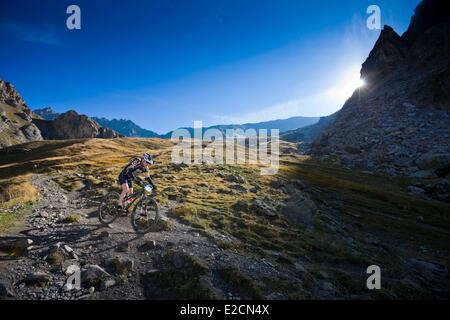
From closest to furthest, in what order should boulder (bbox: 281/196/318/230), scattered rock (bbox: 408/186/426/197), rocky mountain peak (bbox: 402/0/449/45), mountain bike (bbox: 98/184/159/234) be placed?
1. mountain bike (bbox: 98/184/159/234)
2. boulder (bbox: 281/196/318/230)
3. scattered rock (bbox: 408/186/426/197)
4. rocky mountain peak (bbox: 402/0/449/45)

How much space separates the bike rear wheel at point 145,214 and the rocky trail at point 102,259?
668 mm

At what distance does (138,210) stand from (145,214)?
462mm

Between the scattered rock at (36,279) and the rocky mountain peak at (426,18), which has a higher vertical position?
the rocky mountain peak at (426,18)

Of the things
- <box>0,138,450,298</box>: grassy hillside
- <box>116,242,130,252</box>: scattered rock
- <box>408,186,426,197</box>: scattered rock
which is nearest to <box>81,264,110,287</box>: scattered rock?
<box>116,242,130,252</box>: scattered rock

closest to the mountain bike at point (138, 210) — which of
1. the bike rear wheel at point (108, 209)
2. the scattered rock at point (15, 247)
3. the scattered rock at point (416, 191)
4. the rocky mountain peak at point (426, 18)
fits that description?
the bike rear wheel at point (108, 209)

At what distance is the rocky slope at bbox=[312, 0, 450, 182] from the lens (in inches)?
2490

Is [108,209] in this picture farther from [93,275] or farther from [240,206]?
[240,206]

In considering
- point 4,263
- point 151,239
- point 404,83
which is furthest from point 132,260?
point 404,83

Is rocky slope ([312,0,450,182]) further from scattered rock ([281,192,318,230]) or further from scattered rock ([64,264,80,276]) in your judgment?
scattered rock ([64,264,80,276])

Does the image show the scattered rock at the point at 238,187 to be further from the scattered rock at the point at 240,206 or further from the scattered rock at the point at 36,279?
the scattered rock at the point at 36,279

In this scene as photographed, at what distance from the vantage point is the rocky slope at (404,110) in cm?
6325
